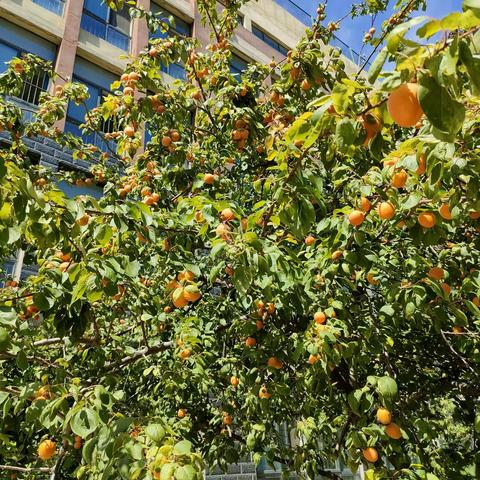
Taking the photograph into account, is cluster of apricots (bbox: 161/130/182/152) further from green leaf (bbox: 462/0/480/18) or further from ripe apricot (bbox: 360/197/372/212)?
green leaf (bbox: 462/0/480/18)

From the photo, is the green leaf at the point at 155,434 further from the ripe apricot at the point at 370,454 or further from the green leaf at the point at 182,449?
the ripe apricot at the point at 370,454

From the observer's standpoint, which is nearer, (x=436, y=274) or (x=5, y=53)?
(x=436, y=274)

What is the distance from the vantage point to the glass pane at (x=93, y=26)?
11.2m

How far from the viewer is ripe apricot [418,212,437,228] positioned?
219 cm

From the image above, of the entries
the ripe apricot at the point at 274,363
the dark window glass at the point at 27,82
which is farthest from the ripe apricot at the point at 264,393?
the dark window glass at the point at 27,82

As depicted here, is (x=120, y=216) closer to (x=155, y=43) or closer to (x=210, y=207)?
(x=210, y=207)

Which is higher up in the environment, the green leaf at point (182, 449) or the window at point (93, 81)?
the window at point (93, 81)

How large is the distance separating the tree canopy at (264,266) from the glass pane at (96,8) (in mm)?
7887

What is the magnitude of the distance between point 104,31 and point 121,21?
0.80m

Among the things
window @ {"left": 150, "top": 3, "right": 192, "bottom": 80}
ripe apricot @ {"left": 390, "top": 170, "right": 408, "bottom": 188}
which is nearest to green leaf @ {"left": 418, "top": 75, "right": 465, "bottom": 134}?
ripe apricot @ {"left": 390, "top": 170, "right": 408, "bottom": 188}

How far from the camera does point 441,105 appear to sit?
0.93 metres

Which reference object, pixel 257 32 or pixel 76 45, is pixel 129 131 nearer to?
pixel 76 45

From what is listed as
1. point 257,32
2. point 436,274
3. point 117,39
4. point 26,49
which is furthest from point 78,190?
point 257,32

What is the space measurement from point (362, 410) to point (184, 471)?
147 cm
